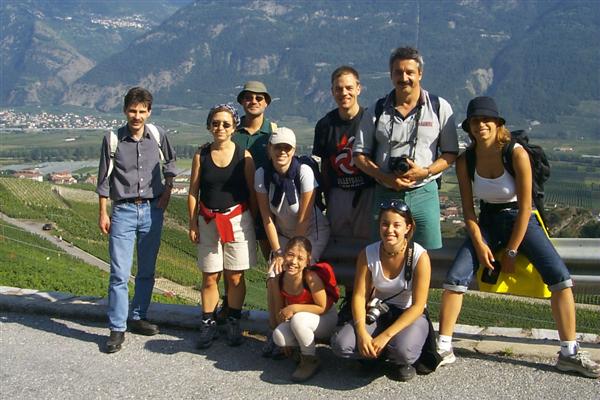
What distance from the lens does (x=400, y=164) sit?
436cm

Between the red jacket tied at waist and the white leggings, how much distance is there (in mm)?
807

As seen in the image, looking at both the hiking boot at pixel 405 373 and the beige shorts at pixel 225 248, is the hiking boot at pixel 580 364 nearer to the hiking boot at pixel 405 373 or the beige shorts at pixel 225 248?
the hiking boot at pixel 405 373

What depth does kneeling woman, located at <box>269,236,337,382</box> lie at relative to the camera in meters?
4.32

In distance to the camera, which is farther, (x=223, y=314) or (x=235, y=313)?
(x=223, y=314)

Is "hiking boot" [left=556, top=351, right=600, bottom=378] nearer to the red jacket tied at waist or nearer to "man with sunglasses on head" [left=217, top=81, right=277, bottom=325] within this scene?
"man with sunglasses on head" [left=217, top=81, right=277, bottom=325]

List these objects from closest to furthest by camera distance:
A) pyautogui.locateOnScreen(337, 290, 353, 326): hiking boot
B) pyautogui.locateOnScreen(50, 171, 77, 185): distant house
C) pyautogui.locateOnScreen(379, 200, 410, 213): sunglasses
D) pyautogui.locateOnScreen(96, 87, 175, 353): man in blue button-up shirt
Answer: pyautogui.locateOnScreen(379, 200, 410, 213): sunglasses, pyautogui.locateOnScreen(337, 290, 353, 326): hiking boot, pyautogui.locateOnScreen(96, 87, 175, 353): man in blue button-up shirt, pyautogui.locateOnScreen(50, 171, 77, 185): distant house

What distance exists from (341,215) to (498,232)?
1078mm

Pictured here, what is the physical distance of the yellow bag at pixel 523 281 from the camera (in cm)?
430

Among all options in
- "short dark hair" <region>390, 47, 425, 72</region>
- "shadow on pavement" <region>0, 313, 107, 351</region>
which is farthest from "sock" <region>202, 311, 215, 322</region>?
"short dark hair" <region>390, 47, 425, 72</region>

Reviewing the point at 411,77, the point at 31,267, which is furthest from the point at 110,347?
the point at 31,267

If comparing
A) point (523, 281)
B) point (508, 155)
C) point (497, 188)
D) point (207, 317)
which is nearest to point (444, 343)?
point (523, 281)

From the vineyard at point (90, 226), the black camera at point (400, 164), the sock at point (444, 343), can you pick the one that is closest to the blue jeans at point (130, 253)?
the black camera at point (400, 164)

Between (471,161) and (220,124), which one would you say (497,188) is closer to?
(471,161)

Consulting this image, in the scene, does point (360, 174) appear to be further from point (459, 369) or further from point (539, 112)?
point (539, 112)
